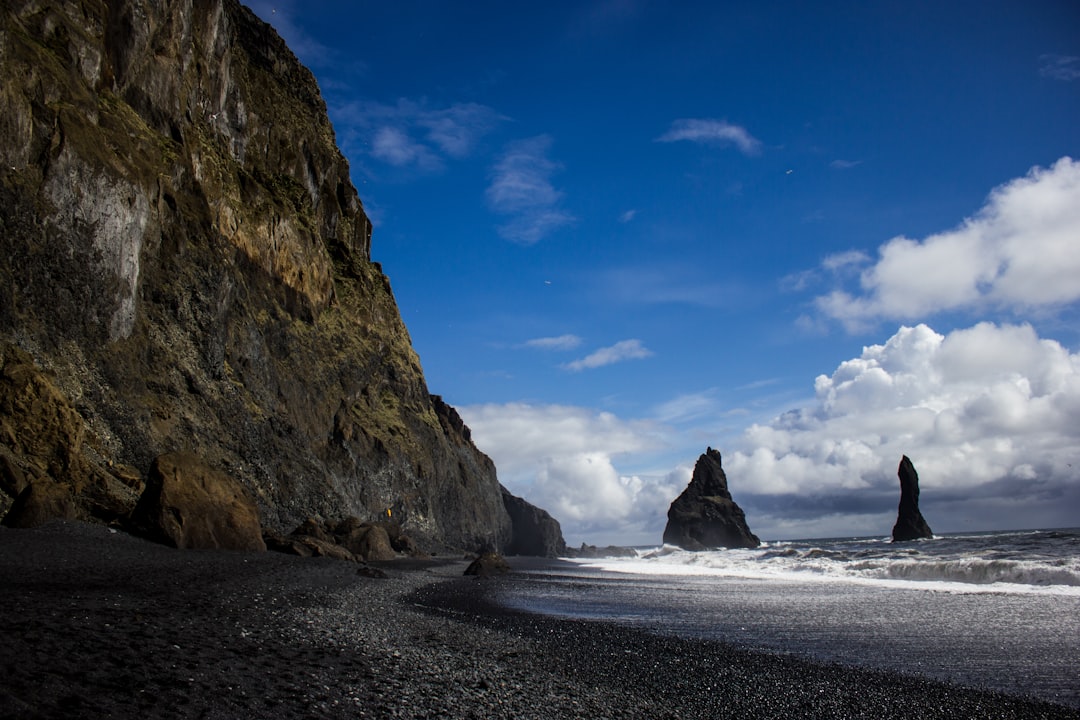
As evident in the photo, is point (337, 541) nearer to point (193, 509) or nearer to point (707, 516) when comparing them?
point (193, 509)

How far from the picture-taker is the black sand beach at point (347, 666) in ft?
17.0

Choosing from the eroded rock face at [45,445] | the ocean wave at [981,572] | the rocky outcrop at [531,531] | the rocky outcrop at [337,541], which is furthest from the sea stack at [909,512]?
the eroded rock face at [45,445]

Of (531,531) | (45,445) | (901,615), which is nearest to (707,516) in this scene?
(531,531)

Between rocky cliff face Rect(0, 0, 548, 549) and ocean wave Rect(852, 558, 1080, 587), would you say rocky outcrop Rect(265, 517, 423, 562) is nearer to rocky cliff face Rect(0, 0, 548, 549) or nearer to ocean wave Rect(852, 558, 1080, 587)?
rocky cliff face Rect(0, 0, 548, 549)

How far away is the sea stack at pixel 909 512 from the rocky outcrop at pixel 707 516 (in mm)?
26536

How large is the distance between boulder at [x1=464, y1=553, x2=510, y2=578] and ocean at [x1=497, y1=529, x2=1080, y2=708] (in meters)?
4.30

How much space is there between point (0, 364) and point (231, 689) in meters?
20.1

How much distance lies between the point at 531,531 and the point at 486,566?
70205 mm

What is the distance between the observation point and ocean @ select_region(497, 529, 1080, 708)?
8.91 m

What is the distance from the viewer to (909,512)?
91875 mm

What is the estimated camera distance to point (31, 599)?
7.73 meters

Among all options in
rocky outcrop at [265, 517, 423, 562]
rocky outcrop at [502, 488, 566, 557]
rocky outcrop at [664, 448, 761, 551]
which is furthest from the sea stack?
Answer: rocky outcrop at [265, 517, 423, 562]

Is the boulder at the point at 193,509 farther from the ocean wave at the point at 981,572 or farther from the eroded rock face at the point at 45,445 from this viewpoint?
the ocean wave at the point at 981,572

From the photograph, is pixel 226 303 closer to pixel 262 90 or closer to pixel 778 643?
pixel 262 90
